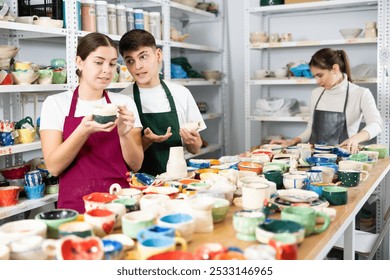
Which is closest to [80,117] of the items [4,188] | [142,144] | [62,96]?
[62,96]

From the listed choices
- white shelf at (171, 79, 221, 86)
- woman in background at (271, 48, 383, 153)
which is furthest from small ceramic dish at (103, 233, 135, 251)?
white shelf at (171, 79, 221, 86)

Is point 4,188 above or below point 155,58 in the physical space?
below

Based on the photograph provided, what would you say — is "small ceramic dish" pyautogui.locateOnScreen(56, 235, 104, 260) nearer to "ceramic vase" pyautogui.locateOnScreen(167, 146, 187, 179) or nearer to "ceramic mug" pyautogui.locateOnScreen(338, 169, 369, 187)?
"ceramic vase" pyautogui.locateOnScreen(167, 146, 187, 179)

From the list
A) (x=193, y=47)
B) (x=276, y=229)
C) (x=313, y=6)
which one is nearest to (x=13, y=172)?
(x=276, y=229)

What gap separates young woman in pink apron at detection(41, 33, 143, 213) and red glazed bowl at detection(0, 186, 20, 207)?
2.20 ft

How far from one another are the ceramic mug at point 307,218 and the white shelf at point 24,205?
1.81 m

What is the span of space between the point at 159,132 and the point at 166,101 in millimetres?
191

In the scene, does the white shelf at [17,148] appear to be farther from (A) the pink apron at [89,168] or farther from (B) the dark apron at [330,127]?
(B) the dark apron at [330,127]

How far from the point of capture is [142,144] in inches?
104

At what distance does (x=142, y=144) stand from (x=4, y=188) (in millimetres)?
887

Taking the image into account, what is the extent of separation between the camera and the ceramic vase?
2172mm

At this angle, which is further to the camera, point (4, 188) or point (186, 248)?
point (4, 188)
